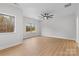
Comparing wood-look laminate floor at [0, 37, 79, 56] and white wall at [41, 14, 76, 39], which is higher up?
white wall at [41, 14, 76, 39]

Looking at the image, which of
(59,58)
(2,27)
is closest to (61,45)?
(59,58)

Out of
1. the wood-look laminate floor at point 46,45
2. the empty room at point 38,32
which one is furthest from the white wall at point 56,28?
the wood-look laminate floor at point 46,45

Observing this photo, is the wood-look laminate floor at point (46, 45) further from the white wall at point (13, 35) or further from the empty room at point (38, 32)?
the white wall at point (13, 35)

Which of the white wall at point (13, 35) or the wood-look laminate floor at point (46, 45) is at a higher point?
the white wall at point (13, 35)

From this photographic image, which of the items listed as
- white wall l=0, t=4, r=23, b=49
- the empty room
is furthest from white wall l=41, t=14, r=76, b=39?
white wall l=0, t=4, r=23, b=49

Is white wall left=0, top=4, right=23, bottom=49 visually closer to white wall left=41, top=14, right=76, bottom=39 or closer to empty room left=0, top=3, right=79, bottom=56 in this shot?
empty room left=0, top=3, right=79, bottom=56

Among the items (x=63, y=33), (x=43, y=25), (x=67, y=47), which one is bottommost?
(x=67, y=47)

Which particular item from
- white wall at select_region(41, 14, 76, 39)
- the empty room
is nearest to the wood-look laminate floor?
the empty room

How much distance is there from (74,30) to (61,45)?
0.67 metres

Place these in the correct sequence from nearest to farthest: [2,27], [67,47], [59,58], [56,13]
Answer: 1. [59,58]
2. [56,13]
3. [2,27]
4. [67,47]

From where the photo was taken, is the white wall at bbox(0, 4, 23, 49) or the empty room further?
the white wall at bbox(0, 4, 23, 49)

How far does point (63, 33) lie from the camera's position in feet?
10.4

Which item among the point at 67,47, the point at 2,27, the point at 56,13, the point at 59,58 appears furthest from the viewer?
the point at 67,47

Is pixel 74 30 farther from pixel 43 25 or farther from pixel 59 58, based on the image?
pixel 59 58
